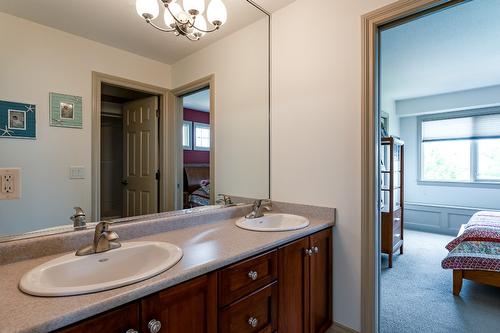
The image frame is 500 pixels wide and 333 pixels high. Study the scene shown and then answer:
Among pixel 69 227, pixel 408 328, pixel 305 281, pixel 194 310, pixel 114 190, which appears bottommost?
pixel 408 328

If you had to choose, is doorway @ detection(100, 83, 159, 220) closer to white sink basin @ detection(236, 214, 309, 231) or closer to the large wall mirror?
the large wall mirror

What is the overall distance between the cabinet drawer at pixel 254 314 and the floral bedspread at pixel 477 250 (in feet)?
6.78

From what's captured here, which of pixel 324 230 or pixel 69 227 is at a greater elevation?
pixel 69 227

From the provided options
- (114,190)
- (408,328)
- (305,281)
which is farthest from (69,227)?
(408,328)

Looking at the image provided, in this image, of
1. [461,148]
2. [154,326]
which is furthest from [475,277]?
[461,148]

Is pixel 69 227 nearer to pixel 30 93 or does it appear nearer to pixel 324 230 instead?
pixel 30 93

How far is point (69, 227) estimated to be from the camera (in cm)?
119

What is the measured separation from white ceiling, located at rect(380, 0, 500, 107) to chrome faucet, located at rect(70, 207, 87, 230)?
279 cm

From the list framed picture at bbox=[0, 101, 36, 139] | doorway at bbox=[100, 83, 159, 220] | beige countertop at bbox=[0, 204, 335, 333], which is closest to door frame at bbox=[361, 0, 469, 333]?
beige countertop at bbox=[0, 204, 335, 333]

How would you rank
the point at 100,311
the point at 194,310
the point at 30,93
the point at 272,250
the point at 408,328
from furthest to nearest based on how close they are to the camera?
the point at 408,328
the point at 272,250
the point at 30,93
the point at 194,310
the point at 100,311

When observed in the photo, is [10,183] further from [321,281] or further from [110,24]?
[321,281]

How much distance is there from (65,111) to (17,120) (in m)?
0.18

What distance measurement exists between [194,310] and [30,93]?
1.10 meters

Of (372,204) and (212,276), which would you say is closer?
(212,276)
